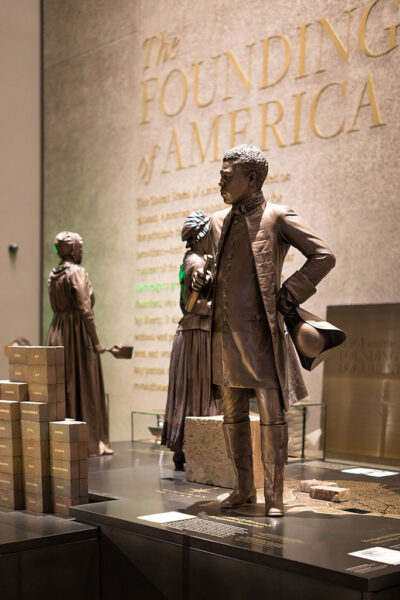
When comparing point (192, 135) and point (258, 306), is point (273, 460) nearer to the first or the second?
point (258, 306)

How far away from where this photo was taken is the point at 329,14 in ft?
25.1

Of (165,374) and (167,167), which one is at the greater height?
(167,167)

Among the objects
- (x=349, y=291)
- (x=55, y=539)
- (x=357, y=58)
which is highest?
(x=357, y=58)

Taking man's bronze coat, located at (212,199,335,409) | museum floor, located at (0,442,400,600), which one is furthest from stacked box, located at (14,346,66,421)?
man's bronze coat, located at (212,199,335,409)

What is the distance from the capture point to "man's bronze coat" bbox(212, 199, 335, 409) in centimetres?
429

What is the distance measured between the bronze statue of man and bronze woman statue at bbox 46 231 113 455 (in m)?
2.80

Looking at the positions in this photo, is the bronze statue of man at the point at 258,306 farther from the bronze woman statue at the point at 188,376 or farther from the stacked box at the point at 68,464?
the bronze woman statue at the point at 188,376

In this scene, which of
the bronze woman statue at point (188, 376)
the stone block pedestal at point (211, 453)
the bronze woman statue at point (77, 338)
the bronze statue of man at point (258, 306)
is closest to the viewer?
the bronze statue of man at point (258, 306)

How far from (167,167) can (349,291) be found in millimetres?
3204

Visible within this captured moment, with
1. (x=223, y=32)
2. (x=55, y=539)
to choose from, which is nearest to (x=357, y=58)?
(x=223, y=32)

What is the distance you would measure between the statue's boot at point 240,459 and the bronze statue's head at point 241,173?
128cm

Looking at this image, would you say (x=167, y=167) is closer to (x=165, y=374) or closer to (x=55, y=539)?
(x=165, y=374)

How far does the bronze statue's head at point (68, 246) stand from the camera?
7234 millimetres

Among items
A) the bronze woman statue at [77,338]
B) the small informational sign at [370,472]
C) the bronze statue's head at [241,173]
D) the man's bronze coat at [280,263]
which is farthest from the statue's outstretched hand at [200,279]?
the bronze woman statue at [77,338]
